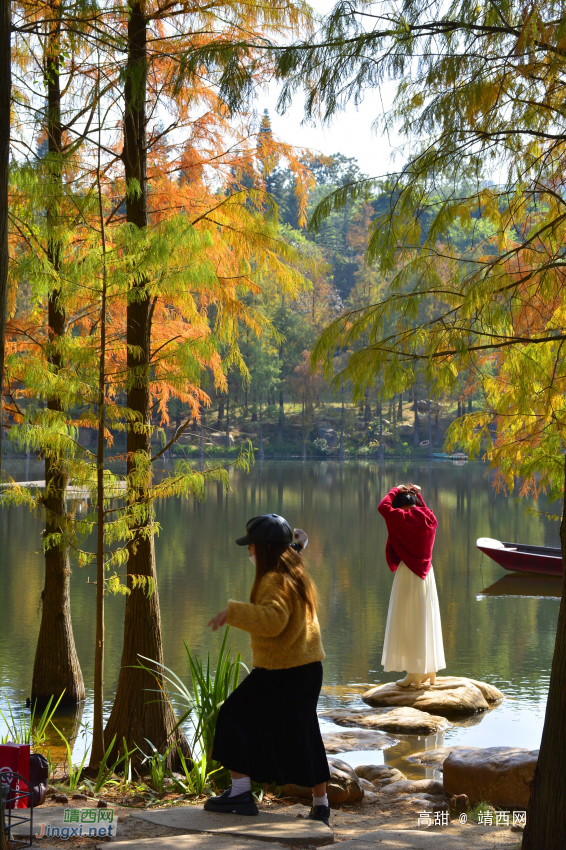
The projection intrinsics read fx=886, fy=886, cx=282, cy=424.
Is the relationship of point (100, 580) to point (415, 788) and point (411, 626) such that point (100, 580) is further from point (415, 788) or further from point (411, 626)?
point (411, 626)

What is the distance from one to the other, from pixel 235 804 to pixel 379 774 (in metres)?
1.82

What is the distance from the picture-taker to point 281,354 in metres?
57.0

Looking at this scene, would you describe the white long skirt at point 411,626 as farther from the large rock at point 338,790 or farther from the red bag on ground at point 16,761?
the red bag on ground at point 16,761

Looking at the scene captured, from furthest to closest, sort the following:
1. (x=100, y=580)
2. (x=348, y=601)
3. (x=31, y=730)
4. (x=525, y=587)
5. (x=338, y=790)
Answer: (x=525, y=587), (x=348, y=601), (x=31, y=730), (x=100, y=580), (x=338, y=790)

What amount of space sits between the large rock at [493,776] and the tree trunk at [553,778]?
84 cm

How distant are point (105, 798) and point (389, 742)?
2.52 metres

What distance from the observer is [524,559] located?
1488cm

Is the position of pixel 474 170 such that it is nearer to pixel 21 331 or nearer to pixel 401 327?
pixel 401 327

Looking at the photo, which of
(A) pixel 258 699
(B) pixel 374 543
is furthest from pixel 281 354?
(A) pixel 258 699

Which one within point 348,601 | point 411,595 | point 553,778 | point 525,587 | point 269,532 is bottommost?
point 525,587

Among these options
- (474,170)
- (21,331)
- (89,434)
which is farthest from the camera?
(89,434)

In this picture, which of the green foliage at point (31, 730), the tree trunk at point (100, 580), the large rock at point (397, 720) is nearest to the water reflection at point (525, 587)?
the large rock at point (397, 720)

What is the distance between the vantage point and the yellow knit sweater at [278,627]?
3557mm

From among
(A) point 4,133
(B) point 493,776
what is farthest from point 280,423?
(A) point 4,133
